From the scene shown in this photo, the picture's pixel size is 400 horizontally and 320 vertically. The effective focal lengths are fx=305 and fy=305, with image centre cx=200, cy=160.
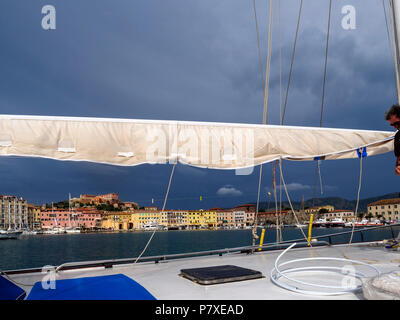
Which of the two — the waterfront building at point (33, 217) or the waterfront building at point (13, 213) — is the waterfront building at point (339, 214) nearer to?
the waterfront building at point (33, 217)

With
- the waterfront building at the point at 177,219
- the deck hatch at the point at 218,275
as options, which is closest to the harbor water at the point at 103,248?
the deck hatch at the point at 218,275

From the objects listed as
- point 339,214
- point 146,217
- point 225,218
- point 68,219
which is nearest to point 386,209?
point 339,214

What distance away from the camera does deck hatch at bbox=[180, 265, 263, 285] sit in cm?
238

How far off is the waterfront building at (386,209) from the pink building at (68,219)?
3411 inches

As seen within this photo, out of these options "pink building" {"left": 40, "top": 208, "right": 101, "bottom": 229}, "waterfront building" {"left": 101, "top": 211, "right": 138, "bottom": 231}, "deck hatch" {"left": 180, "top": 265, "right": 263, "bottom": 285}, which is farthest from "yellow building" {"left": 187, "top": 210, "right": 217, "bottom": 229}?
"deck hatch" {"left": 180, "top": 265, "right": 263, "bottom": 285}

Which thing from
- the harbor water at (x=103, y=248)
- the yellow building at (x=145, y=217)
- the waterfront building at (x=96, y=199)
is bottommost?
the yellow building at (x=145, y=217)

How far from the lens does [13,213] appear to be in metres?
86.5

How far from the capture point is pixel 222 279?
239 centimetres

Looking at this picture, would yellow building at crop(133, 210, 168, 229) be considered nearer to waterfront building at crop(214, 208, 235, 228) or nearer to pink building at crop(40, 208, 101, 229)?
pink building at crop(40, 208, 101, 229)

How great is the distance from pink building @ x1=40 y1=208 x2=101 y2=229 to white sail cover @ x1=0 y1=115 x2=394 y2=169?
329 ft

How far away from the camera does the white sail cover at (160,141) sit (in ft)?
9.50

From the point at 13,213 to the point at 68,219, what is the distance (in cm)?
1516
